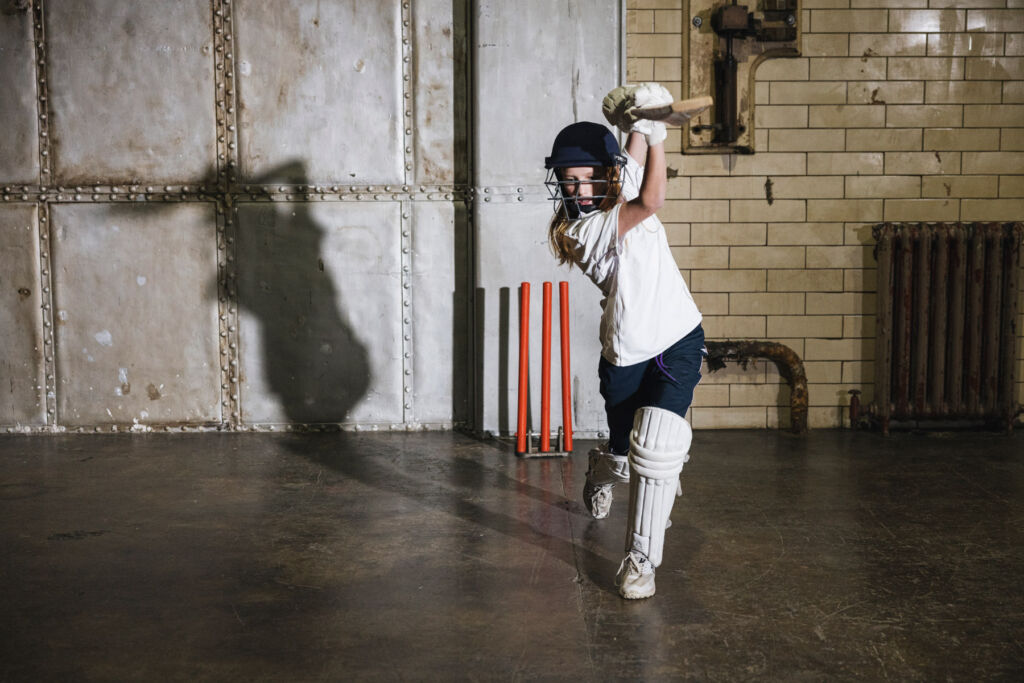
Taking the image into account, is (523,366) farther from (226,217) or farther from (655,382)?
(226,217)

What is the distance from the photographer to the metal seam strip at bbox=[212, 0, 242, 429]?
5801 mm

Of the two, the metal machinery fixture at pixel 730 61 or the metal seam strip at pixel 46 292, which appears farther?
the metal seam strip at pixel 46 292

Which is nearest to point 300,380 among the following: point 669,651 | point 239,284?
point 239,284

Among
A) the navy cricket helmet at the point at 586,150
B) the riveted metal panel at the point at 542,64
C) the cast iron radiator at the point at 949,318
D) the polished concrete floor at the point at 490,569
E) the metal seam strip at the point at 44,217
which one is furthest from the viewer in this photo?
the metal seam strip at the point at 44,217

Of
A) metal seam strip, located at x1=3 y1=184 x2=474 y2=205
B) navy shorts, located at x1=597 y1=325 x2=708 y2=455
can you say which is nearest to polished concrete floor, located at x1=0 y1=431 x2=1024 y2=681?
navy shorts, located at x1=597 y1=325 x2=708 y2=455

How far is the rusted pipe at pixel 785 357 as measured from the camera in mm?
5840

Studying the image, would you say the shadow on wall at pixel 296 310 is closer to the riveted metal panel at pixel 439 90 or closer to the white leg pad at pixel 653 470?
the riveted metal panel at pixel 439 90

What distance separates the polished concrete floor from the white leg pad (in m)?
0.21

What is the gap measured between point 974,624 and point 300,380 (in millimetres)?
4406

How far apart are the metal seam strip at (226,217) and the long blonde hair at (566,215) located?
130 inches

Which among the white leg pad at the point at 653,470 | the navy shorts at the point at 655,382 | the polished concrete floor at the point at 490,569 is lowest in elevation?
the polished concrete floor at the point at 490,569

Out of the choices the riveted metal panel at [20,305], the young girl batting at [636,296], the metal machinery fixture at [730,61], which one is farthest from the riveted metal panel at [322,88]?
the young girl batting at [636,296]

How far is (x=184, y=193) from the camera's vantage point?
5.91 m

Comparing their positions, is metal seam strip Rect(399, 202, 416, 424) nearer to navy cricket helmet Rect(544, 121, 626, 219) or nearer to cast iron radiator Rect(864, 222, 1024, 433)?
navy cricket helmet Rect(544, 121, 626, 219)
